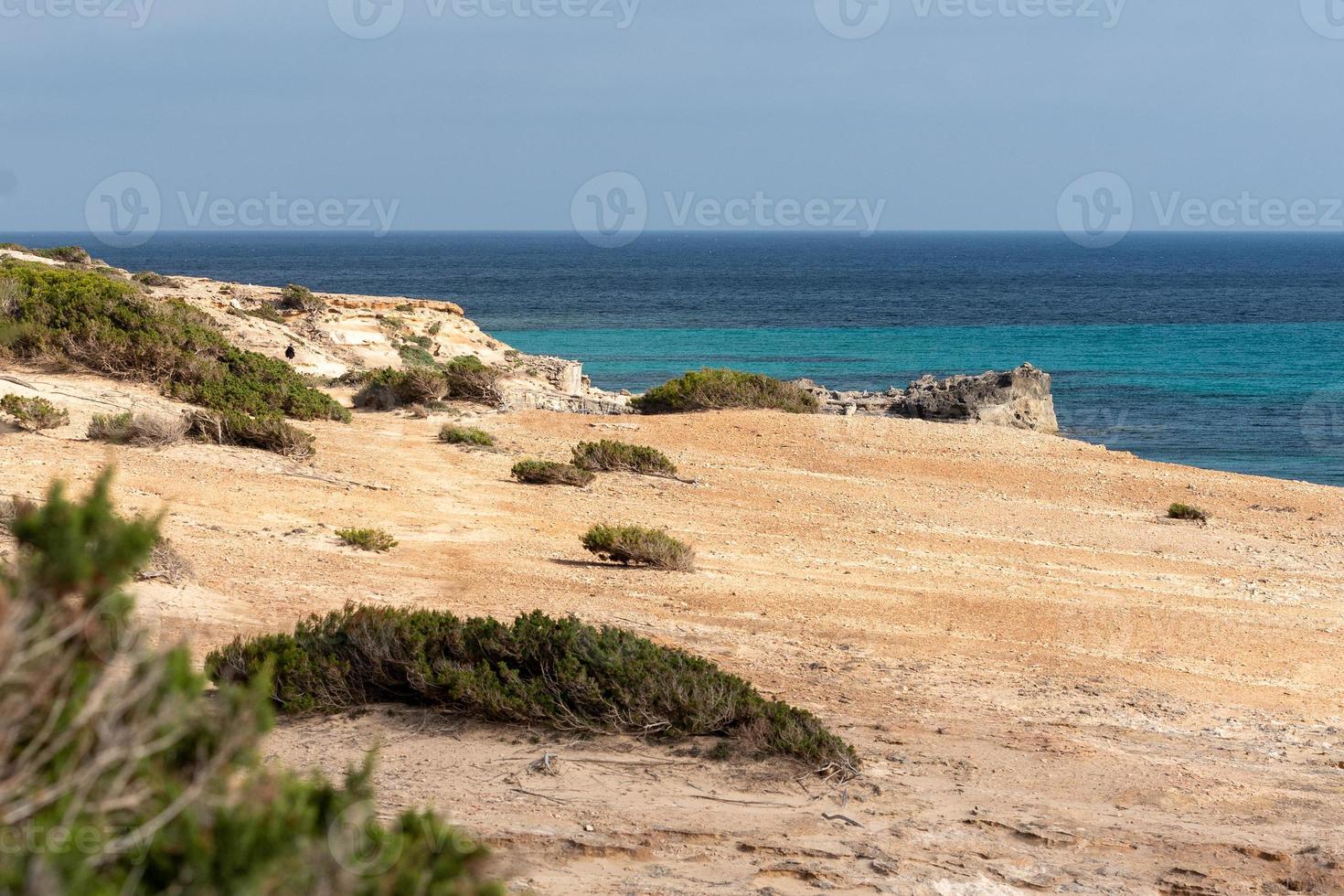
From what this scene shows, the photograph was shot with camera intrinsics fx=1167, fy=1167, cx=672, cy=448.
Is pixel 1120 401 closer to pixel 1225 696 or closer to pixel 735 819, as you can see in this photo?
pixel 1225 696

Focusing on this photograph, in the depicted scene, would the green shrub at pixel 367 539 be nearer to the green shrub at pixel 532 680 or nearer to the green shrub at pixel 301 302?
the green shrub at pixel 532 680

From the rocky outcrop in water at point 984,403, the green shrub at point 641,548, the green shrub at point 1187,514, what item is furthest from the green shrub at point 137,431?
the rocky outcrop in water at point 984,403

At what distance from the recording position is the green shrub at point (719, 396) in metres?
22.2

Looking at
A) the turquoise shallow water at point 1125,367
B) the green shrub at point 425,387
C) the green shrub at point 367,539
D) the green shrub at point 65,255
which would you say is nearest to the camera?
the green shrub at point 367,539

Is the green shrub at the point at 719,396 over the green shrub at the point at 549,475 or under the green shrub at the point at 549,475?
over

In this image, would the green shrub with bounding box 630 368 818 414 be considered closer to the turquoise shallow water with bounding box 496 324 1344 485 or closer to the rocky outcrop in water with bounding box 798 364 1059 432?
the rocky outcrop in water with bounding box 798 364 1059 432

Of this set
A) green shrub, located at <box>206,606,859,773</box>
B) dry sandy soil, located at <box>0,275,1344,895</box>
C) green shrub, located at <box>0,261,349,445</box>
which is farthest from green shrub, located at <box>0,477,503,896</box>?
green shrub, located at <box>0,261,349,445</box>

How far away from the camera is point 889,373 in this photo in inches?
1825

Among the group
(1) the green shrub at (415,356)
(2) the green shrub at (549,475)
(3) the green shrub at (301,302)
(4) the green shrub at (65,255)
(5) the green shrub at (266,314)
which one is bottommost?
(2) the green shrub at (549,475)

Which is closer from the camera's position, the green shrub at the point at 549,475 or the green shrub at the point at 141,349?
the green shrub at the point at 549,475

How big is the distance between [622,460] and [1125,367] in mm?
37813

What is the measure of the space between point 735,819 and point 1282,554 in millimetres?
11327

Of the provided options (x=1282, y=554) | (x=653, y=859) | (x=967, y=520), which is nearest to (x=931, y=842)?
(x=653, y=859)

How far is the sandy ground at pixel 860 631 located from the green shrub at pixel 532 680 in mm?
158
